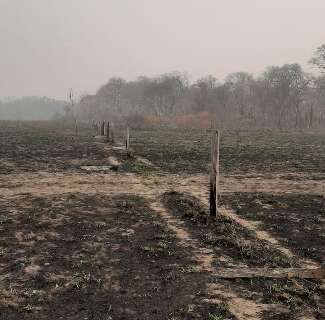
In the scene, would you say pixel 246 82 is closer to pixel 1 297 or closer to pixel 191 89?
pixel 191 89

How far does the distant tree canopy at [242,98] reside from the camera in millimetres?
86562

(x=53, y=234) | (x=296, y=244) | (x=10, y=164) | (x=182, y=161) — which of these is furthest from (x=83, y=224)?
(x=182, y=161)

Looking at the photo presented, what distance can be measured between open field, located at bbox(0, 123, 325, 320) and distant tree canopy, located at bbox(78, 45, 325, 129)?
204ft

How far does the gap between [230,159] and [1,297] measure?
19707 millimetres

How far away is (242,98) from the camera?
102 m

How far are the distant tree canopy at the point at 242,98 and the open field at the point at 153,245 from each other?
62104 millimetres

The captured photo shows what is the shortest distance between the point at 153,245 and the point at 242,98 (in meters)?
95.8

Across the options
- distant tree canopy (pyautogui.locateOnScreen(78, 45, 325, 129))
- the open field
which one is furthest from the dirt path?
distant tree canopy (pyautogui.locateOnScreen(78, 45, 325, 129))

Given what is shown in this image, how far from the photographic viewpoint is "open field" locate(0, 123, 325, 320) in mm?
6672

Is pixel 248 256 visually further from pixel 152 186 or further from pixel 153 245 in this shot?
pixel 152 186

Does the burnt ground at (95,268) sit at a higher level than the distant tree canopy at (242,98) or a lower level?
lower

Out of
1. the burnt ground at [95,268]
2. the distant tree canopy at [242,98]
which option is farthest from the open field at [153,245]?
the distant tree canopy at [242,98]

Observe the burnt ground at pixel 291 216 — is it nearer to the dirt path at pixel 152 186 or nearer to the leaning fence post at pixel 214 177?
the dirt path at pixel 152 186

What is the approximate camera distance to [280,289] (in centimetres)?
716
